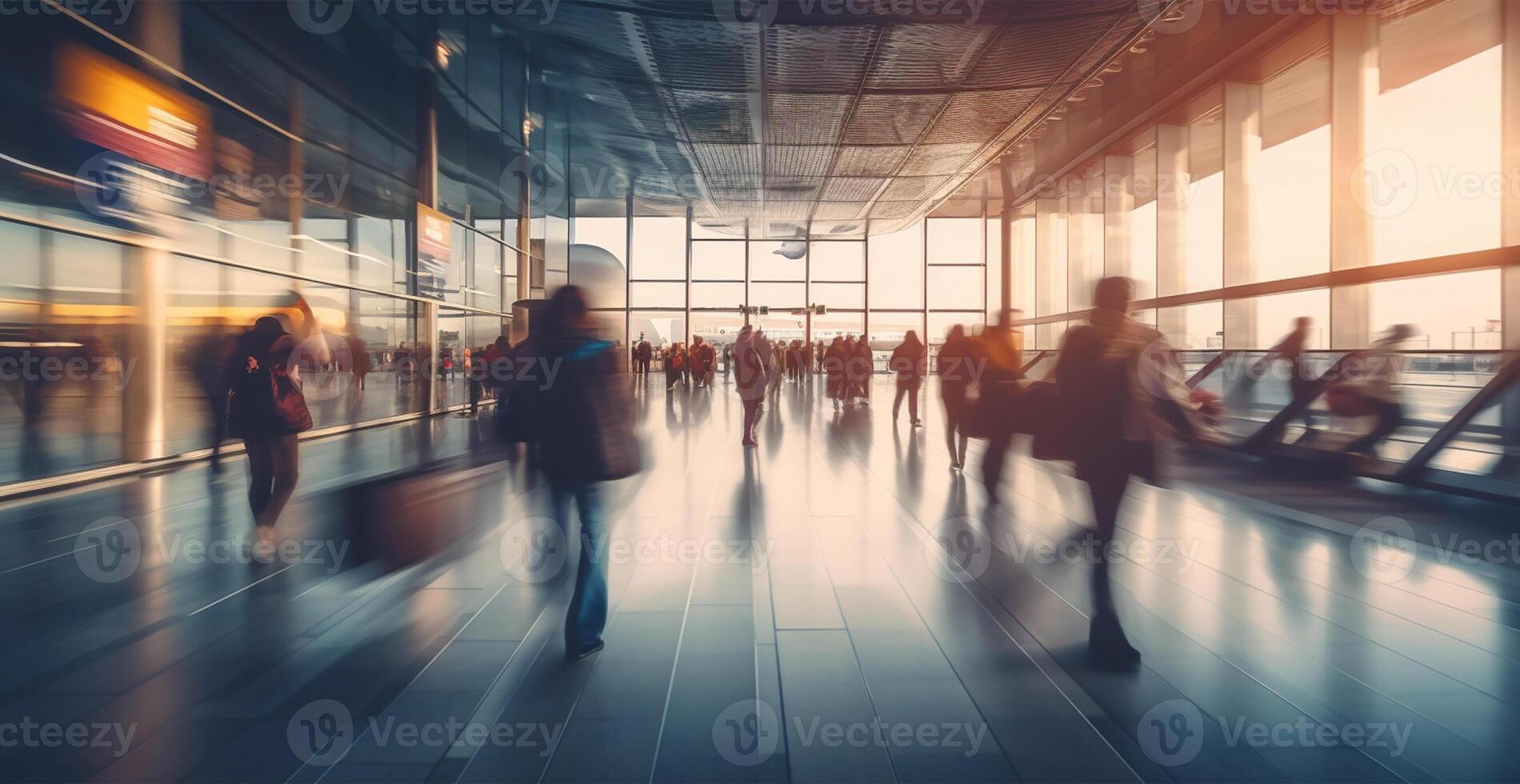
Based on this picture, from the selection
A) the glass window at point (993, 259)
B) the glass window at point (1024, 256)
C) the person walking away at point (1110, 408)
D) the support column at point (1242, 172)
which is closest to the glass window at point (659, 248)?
the glass window at point (993, 259)

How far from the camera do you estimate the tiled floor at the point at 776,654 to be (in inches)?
90.4

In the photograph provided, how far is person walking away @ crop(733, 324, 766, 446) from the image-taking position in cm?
963

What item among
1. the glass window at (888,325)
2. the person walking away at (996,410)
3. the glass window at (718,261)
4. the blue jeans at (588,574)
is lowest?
the blue jeans at (588,574)

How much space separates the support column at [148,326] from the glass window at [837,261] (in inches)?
882

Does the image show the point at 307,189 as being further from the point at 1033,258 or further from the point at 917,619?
the point at 1033,258

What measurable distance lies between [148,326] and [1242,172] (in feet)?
49.0

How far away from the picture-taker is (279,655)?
309 cm

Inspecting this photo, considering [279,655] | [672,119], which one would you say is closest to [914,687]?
[279,655]

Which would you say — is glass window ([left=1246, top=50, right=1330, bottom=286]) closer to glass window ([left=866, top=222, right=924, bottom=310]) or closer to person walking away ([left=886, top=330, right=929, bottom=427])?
person walking away ([left=886, top=330, right=929, bottom=427])

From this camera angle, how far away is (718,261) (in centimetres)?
2786

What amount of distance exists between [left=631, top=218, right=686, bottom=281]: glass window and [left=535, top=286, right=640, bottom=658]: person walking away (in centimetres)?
2492

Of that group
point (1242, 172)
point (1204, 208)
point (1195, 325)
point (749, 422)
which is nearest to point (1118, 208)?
point (1204, 208)

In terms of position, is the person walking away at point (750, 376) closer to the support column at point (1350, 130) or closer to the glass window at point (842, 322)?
the support column at point (1350, 130)

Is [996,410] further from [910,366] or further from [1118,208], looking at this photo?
[1118,208]
